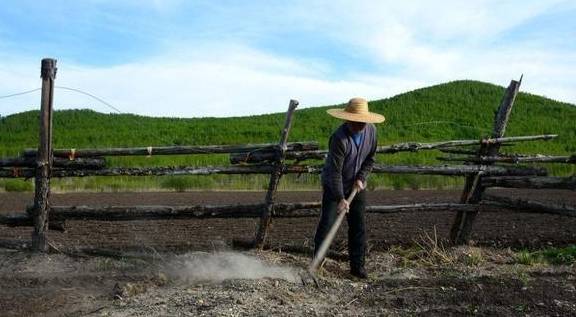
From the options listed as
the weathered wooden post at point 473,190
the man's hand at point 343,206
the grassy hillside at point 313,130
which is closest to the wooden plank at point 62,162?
the man's hand at point 343,206

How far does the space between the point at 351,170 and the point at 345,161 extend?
0.10m

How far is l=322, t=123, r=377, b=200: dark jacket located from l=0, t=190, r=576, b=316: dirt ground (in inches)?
31.7

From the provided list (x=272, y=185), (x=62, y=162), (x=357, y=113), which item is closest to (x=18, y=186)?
(x=62, y=162)

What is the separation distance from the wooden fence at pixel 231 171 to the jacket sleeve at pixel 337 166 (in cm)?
130

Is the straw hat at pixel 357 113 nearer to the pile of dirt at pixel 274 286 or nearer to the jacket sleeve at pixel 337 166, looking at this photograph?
the jacket sleeve at pixel 337 166

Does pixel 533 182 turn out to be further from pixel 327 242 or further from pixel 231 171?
pixel 231 171

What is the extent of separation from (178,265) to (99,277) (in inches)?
28.9

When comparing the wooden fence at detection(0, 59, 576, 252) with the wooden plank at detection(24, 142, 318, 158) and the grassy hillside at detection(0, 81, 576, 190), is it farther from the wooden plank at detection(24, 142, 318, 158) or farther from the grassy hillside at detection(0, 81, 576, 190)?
the grassy hillside at detection(0, 81, 576, 190)

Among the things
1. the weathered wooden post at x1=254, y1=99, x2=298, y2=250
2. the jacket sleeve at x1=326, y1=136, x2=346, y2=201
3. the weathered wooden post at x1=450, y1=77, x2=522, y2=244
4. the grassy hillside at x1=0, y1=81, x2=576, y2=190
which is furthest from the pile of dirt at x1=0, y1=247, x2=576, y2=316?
the grassy hillside at x1=0, y1=81, x2=576, y2=190

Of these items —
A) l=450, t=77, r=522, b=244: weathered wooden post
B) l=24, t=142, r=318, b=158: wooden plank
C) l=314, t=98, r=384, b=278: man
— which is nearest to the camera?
l=314, t=98, r=384, b=278: man

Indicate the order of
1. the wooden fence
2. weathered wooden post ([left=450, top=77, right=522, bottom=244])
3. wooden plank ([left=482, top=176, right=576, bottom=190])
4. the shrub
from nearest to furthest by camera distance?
the wooden fence
wooden plank ([left=482, top=176, right=576, bottom=190])
weathered wooden post ([left=450, top=77, right=522, bottom=244])
the shrub

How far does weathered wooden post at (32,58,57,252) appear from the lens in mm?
6719

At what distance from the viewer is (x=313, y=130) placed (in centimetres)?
2806

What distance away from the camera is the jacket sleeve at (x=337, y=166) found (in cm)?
572
